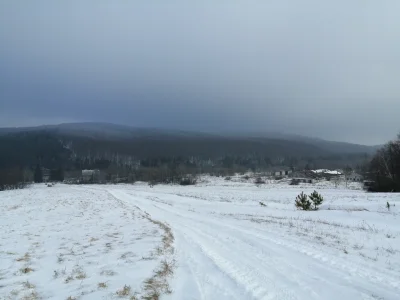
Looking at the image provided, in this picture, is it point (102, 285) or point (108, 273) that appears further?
point (108, 273)

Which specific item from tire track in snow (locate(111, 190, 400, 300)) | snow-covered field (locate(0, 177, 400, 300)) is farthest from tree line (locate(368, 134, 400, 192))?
tire track in snow (locate(111, 190, 400, 300))

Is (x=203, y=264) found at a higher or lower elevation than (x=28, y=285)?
lower

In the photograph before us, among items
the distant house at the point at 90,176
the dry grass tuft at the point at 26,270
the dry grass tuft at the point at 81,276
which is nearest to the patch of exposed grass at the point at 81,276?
the dry grass tuft at the point at 81,276

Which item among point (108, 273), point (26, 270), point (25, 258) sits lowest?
point (25, 258)

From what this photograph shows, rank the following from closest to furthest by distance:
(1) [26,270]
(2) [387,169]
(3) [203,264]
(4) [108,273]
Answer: (4) [108,273]
(1) [26,270]
(3) [203,264]
(2) [387,169]

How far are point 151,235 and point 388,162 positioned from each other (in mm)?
55382

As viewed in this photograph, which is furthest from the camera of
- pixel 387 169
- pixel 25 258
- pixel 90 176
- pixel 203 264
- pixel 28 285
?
pixel 90 176

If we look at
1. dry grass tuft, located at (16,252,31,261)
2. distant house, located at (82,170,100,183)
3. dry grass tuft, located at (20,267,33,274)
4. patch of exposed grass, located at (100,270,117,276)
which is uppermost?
patch of exposed grass, located at (100,270,117,276)

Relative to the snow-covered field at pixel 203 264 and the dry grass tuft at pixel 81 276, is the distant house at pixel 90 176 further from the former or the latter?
the dry grass tuft at pixel 81 276

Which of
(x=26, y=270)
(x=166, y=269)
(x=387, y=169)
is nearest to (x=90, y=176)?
(x=387, y=169)

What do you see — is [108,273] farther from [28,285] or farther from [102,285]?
[28,285]

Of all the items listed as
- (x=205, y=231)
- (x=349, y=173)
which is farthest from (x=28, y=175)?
(x=205, y=231)

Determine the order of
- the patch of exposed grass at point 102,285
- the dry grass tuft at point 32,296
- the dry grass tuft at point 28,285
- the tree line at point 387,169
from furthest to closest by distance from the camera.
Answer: the tree line at point 387,169 < the dry grass tuft at point 28,285 < the patch of exposed grass at point 102,285 < the dry grass tuft at point 32,296

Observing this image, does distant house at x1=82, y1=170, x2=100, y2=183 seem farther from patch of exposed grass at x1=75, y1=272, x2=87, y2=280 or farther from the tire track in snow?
patch of exposed grass at x1=75, y1=272, x2=87, y2=280
